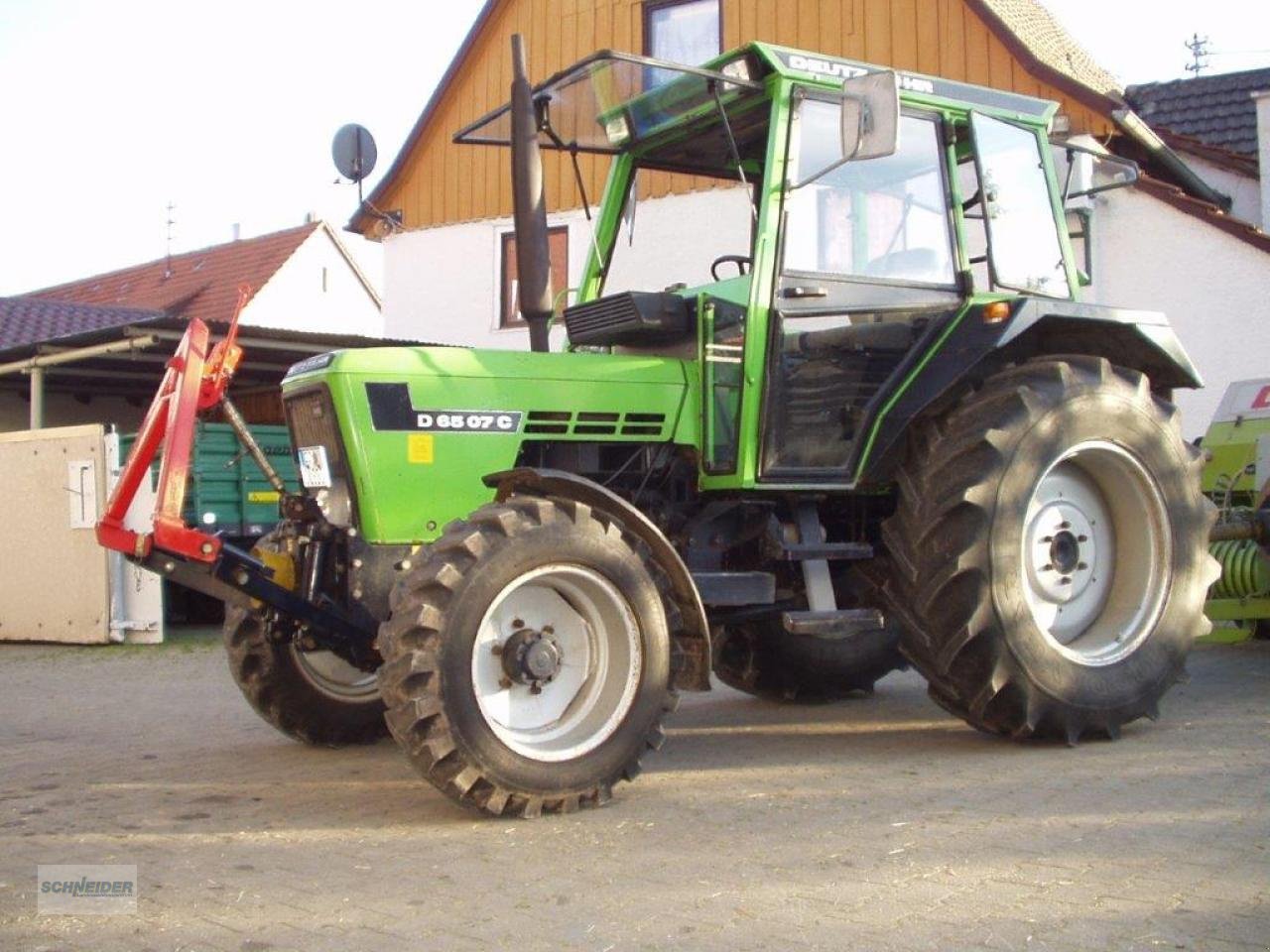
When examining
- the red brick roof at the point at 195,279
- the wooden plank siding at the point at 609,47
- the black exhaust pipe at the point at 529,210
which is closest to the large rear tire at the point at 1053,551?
the black exhaust pipe at the point at 529,210

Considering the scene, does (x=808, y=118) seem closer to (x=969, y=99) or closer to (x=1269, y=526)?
(x=969, y=99)

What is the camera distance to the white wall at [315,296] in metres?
34.5

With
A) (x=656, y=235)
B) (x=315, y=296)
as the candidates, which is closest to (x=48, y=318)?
(x=315, y=296)

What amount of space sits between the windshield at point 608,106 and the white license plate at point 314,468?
1.56m

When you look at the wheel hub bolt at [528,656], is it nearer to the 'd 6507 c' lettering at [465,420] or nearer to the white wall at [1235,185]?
the 'd 6507 c' lettering at [465,420]

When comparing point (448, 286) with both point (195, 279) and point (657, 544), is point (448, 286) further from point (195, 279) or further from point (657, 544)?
point (195, 279)

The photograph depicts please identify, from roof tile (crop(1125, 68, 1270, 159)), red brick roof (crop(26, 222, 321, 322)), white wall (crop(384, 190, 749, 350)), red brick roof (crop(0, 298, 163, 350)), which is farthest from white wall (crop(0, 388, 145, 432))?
roof tile (crop(1125, 68, 1270, 159))

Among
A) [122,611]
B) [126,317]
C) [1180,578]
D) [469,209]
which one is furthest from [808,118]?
[126,317]

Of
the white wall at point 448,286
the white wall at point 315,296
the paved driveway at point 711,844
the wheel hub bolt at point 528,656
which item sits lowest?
the paved driveway at point 711,844

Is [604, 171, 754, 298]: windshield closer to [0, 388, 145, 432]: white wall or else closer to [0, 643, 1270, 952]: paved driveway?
[0, 643, 1270, 952]: paved driveway

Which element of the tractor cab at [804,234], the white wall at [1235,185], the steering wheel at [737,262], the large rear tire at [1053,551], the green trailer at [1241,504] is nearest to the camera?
the large rear tire at [1053,551]

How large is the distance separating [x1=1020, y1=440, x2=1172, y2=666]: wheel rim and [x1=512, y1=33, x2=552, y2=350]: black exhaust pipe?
233 centimetres

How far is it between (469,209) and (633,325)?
13.1 meters

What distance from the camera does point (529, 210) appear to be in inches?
221
